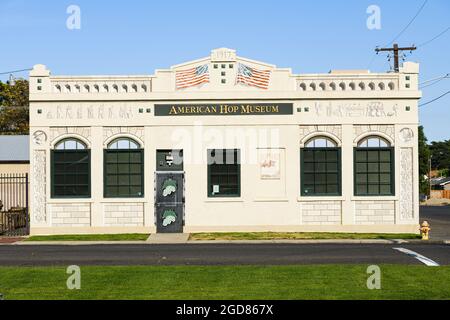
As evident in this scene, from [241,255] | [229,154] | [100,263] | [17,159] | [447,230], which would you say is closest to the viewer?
[100,263]

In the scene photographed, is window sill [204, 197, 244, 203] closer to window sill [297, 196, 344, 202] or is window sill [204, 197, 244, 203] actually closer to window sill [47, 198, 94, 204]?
window sill [297, 196, 344, 202]

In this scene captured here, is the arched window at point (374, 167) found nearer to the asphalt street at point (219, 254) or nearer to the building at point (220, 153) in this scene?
the building at point (220, 153)

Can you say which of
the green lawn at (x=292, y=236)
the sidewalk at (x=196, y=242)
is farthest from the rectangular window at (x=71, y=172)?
the green lawn at (x=292, y=236)

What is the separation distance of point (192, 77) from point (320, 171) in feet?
20.8

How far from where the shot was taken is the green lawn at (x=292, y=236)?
76.4 ft

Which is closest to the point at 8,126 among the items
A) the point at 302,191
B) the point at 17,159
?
the point at 17,159

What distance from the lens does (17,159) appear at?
32.4 meters

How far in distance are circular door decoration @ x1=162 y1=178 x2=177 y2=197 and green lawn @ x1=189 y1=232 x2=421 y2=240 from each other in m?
1.99

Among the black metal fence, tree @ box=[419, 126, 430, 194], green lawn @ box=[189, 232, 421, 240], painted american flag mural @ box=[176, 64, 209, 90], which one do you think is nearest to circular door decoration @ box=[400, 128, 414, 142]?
green lawn @ box=[189, 232, 421, 240]

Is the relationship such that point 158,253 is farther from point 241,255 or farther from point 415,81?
point 415,81

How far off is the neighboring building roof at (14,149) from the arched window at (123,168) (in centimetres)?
862

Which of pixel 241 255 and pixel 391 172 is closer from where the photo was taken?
pixel 241 255

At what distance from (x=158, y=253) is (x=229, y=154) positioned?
7.74m

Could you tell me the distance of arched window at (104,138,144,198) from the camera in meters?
25.5
